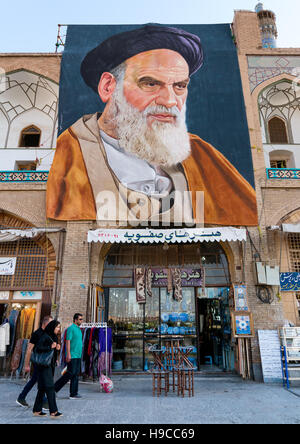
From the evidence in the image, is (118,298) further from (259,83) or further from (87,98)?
(259,83)

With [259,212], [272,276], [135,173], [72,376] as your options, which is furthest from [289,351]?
[135,173]

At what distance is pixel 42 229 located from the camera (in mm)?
9000

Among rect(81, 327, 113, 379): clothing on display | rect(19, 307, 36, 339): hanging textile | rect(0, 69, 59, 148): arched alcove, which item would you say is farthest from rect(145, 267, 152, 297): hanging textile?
rect(0, 69, 59, 148): arched alcove

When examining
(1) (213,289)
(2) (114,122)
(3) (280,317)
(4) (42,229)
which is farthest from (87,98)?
(3) (280,317)

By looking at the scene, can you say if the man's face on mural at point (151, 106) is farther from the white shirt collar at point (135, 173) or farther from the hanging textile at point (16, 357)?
the hanging textile at point (16, 357)

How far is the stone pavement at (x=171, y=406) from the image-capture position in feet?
14.9

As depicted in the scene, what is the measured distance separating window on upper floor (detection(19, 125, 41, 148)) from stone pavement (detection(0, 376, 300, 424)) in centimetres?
804

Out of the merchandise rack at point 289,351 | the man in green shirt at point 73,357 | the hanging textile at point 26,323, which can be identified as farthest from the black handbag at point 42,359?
the merchandise rack at point 289,351

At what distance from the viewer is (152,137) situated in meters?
9.79

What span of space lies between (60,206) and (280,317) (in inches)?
269

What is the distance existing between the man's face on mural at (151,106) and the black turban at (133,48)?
0.29 m

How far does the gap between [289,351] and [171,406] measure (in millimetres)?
3940

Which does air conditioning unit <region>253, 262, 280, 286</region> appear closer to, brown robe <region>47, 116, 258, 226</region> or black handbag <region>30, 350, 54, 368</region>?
brown robe <region>47, 116, 258, 226</region>
